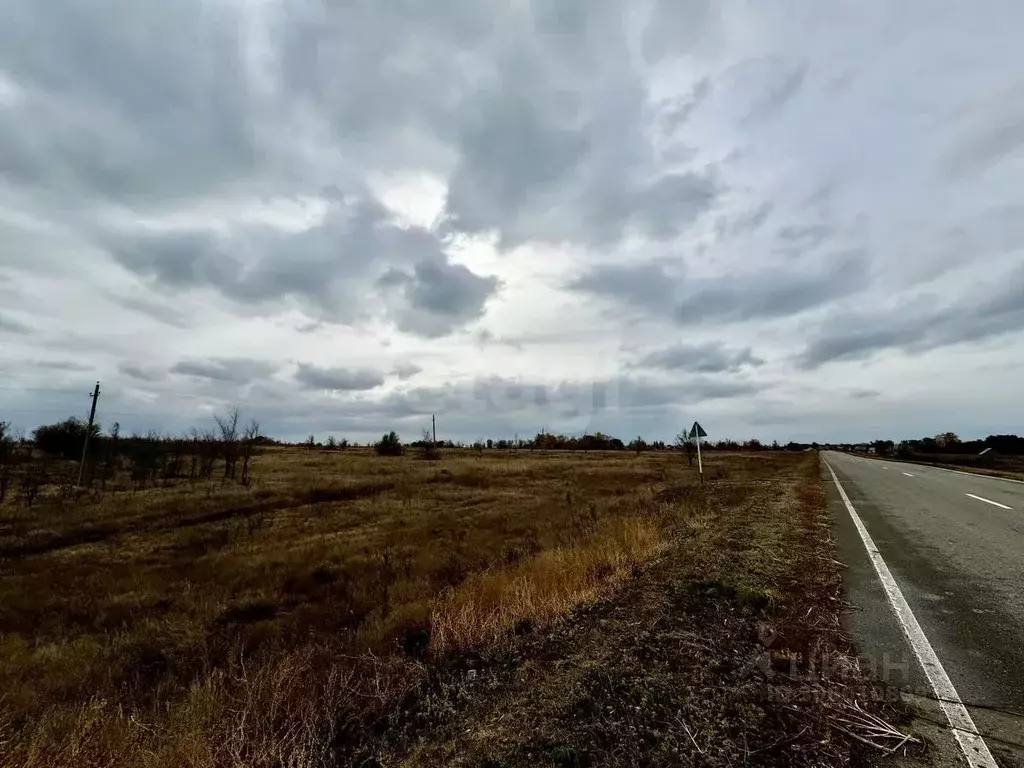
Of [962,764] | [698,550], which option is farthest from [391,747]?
[698,550]

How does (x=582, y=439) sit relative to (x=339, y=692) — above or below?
above

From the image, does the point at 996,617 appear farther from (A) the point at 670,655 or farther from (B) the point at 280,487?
(B) the point at 280,487

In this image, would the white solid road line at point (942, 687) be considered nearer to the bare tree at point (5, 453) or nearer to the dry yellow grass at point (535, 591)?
the dry yellow grass at point (535, 591)

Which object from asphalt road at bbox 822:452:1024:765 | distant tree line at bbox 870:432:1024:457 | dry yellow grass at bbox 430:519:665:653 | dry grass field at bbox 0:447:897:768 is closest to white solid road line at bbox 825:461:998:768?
asphalt road at bbox 822:452:1024:765

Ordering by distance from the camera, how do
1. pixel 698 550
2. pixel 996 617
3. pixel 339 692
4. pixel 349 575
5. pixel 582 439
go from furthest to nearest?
pixel 582 439 < pixel 349 575 < pixel 698 550 < pixel 996 617 < pixel 339 692

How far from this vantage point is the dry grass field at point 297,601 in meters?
4.47

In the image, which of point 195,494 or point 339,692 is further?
point 195,494

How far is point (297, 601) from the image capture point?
12953 mm

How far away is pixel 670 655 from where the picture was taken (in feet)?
16.2

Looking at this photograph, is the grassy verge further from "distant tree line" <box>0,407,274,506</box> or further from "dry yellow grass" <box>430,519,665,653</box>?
"distant tree line" <box>0,407,274,506</box>

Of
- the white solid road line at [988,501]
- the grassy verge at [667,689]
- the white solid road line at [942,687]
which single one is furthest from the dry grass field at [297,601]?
the white solid road line at [988,501]

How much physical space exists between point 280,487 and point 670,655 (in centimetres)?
3098

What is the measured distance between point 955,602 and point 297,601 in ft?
41.9

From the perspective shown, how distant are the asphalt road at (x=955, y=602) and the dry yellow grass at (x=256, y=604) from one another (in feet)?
11.2
